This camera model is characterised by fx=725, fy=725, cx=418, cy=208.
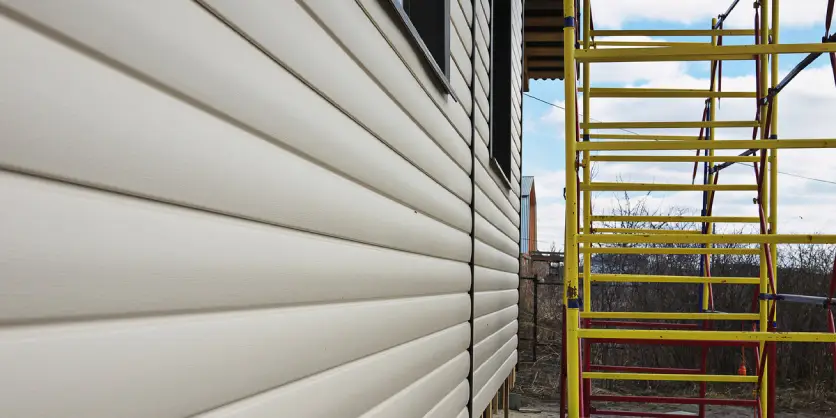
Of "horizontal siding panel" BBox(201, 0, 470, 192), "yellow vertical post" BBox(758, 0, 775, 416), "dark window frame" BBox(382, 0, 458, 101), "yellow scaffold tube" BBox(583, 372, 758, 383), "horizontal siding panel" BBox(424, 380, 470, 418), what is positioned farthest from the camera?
"yellow vertical post" BBox(758, 0, 775, 416)

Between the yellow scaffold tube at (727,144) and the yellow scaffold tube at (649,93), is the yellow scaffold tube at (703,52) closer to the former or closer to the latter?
the yellow scaffold tube at (727,144)

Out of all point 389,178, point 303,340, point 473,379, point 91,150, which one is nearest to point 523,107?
point 473,379

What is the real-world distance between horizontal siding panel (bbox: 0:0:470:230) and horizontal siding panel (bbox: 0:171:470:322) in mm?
161

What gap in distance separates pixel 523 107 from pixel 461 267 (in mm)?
4759

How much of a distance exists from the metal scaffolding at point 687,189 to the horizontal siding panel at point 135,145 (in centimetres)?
223

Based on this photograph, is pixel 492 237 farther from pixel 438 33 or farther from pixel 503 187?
pixel 438 33

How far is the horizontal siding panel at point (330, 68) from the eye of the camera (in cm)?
125

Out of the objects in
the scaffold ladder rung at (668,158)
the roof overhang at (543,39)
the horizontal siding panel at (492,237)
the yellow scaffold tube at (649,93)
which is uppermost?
the roof overhang at (543,39)

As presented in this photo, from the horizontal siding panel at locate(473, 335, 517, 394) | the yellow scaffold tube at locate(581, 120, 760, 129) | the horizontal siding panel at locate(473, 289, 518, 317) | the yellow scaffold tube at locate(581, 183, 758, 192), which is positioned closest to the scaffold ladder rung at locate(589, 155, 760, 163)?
the yellow scaffold tube at locate(581, 120, 760, 129)

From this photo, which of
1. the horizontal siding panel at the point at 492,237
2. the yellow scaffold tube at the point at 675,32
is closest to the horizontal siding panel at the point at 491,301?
the horizontal siding panel at the point at 492,237

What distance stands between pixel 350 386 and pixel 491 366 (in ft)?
11.2

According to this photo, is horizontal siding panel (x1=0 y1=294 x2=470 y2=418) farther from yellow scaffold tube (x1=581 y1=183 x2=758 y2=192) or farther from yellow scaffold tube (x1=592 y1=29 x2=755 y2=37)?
yellow scaffold tube (x1=592 y1=29 x2=755 y2=37)

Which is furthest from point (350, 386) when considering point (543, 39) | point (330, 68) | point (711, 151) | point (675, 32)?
point (543, 39)

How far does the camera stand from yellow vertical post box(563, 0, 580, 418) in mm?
3350
